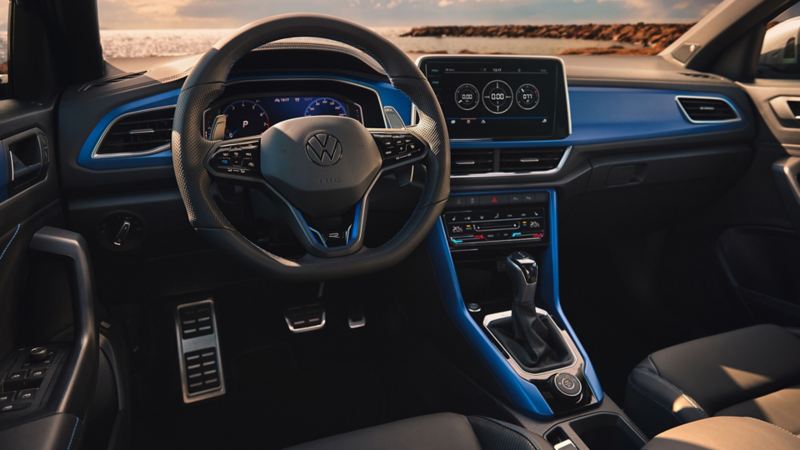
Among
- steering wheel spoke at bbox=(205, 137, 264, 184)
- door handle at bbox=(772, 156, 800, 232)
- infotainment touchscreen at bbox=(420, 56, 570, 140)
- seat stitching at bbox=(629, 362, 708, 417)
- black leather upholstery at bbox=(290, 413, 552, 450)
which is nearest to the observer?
black leather upholstery at bbox=(290, 413, 552, 450)

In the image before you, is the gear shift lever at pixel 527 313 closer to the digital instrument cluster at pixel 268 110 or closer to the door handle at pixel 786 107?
the digital instrument cluster at pixel 268 110

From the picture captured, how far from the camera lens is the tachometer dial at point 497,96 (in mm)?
1998

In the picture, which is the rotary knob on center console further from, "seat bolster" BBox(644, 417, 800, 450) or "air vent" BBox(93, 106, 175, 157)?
"air vent" BBox(93, 106, 175, 157)

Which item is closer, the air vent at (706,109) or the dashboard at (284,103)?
the dashboard at (284,103)

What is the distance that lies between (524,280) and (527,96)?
633 millimetres

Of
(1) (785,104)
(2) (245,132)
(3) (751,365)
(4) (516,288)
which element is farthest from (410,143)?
(1) (785,104)

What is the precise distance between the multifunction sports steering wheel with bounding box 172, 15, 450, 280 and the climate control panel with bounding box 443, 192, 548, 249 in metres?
0.47

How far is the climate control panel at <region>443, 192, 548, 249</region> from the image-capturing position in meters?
2.02

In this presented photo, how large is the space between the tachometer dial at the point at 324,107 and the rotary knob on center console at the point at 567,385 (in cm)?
103

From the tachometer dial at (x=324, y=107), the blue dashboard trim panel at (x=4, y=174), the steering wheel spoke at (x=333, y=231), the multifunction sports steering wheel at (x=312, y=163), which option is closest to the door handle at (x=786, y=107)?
the multifunction sports steering wheel at (x=312, y=163)

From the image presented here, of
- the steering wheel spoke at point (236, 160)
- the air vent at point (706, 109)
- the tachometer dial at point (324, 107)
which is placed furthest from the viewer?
the air vent at point (706, 109)

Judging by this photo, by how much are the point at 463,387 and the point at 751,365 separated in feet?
2.77

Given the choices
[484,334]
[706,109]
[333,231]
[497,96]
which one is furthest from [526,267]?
[706,109]

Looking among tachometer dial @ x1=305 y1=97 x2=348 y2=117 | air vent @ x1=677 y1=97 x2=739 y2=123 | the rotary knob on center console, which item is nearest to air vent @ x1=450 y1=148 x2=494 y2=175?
tachometer dial @ x1=305 y1=97 x2=348 y2=117
